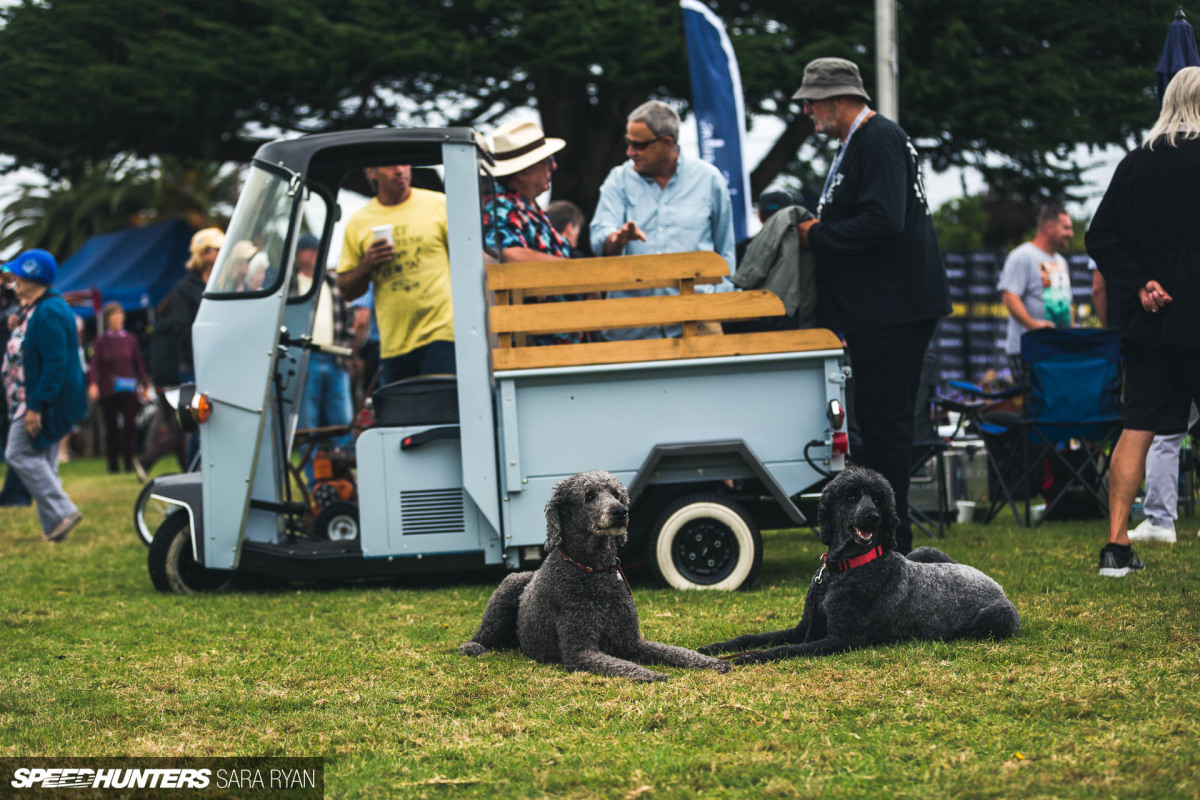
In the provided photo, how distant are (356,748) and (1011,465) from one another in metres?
6.11

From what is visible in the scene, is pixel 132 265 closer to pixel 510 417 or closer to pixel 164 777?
pixel 510 417

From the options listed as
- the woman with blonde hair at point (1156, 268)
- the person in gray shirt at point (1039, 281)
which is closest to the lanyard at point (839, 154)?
the woman with blonde hair at point (1156, 268)

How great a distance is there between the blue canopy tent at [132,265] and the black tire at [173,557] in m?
18.5

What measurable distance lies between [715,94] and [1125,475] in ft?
20.5

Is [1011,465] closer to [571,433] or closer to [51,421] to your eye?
[571,433]

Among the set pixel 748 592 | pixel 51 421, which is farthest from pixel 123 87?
pixel 748 592

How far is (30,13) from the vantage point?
1413 centimetres

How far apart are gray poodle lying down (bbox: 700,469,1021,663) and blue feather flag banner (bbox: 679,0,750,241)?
650 cm

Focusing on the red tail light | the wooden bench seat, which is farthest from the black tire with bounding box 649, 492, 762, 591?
the wooden bench seat

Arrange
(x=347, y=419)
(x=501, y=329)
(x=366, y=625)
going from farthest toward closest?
(x=347, y=419) → (x=501, y=329) → (x=366, y=625)

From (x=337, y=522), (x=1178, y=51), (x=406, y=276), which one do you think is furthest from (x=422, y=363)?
(x=1178, y=51)

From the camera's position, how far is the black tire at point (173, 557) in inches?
235

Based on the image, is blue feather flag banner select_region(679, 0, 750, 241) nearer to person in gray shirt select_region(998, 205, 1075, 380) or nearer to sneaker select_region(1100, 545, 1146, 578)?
person in gray shirt select_region(998, 205, 1075, 380)

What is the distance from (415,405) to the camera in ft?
18.8
